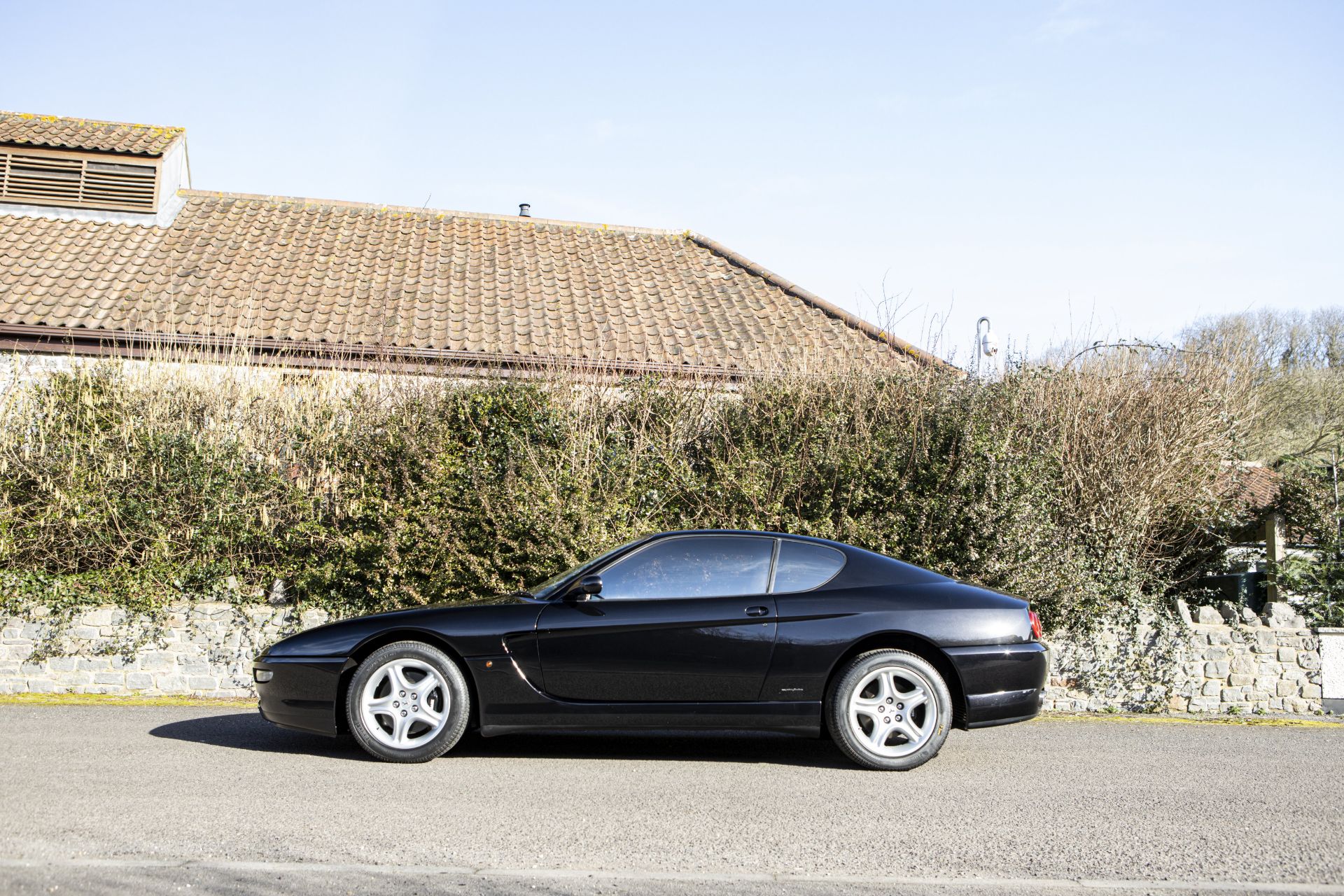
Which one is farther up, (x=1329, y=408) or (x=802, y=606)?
(x=1329, y=408)

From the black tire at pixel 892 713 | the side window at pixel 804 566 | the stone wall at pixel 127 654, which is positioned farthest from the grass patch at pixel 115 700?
the black tire at pixel 892 713

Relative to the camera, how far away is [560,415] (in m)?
10.4

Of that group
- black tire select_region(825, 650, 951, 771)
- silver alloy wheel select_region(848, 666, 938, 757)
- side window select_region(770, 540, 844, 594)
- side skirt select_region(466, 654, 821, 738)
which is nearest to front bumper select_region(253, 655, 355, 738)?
side skirt select_region(466, 654, 821, 738)

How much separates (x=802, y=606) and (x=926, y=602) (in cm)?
74

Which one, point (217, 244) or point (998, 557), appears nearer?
point (998, 557)

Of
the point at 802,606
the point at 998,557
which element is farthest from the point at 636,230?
the point at 802,606

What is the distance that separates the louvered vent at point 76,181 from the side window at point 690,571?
49.0ft

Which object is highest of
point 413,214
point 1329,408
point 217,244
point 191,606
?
point 413,214

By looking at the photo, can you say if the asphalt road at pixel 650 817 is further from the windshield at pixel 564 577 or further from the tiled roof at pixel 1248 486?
the tiled roof at pixel 1248 486

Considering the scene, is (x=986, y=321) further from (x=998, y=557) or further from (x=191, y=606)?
(x=191, y=606)

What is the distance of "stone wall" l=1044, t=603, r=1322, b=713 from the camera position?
9141 millimetres

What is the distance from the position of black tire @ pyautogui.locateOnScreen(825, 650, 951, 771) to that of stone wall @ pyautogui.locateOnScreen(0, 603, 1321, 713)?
346 centimetres

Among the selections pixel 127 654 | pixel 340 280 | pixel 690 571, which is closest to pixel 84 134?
pixel 340 280

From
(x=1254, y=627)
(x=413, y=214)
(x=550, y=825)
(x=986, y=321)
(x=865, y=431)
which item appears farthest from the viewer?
(x=413, y=214)
